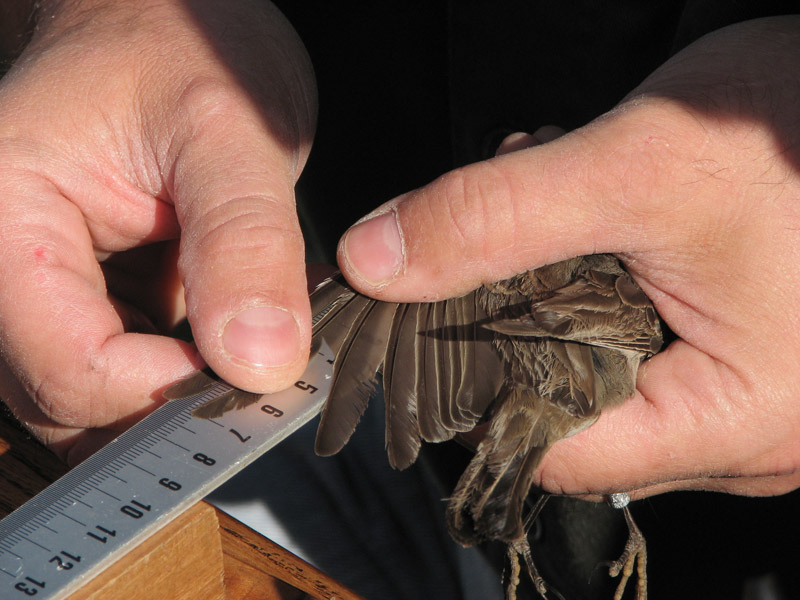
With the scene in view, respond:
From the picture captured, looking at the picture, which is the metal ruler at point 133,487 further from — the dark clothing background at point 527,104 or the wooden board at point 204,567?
the dark clothing background at point 527,104

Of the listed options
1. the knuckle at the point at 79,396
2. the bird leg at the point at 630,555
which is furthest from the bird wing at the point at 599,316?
the knuckle at the point at 79,396

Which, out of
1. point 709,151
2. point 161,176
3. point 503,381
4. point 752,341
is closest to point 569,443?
point 503,381

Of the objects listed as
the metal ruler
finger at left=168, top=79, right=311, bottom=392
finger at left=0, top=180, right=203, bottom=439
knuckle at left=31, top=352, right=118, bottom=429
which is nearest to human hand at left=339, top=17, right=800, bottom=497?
finger at left=168, top=79, right=311, bottom=392

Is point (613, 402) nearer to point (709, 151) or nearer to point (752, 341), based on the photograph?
point (752, 341)

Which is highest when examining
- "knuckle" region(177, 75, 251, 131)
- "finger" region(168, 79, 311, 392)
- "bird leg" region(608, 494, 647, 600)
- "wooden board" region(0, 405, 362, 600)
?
"knuckle" region(177, 75, 251, 131)

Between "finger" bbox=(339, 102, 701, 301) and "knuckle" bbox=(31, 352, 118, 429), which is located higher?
"finger" bbox=(339, 102, 701, 301)

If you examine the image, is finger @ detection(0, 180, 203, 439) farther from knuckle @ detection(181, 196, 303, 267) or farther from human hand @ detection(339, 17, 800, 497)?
human hand @ detection(339, 17, 800, 497)
